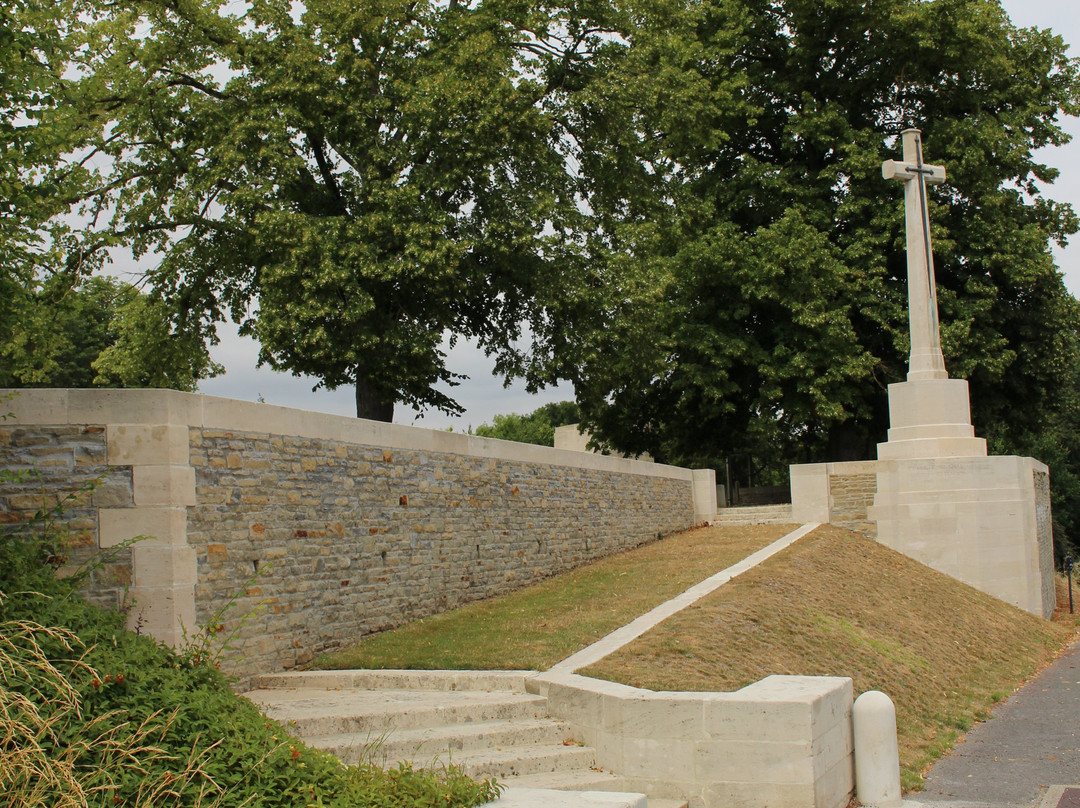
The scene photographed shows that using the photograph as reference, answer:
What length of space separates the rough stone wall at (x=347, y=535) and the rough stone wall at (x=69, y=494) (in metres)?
0.61

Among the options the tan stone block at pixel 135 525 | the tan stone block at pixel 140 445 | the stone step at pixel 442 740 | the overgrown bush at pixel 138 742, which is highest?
the tan stone block at pixel 140 445

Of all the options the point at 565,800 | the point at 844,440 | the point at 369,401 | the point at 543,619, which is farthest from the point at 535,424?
the point at 565,800

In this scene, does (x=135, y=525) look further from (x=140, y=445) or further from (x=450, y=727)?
(x=450, y=727)

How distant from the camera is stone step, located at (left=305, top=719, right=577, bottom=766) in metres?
6.40

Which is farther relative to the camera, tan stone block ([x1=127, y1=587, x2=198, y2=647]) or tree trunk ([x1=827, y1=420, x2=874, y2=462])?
tree trunk ([x1=827, y1=420, x2=874, y2=462])

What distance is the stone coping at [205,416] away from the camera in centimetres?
743

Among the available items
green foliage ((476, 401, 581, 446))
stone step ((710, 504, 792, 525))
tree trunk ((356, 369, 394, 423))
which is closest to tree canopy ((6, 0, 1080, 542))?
tree trunk ((356, 369, 394, 423))

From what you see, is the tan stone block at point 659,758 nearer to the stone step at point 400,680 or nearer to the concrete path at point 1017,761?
the stone step at point 400,680

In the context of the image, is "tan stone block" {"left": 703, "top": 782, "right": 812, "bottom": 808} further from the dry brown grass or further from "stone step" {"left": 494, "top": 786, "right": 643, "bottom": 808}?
"stone step" {"left": 494, "top": 786, "right": 643, "bottom": 808}

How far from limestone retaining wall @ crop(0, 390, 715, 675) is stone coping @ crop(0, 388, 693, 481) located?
0.01 metres

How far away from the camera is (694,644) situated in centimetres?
858

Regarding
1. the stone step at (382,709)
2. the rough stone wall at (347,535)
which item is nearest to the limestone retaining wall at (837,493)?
the rough stone wall at (347,535)

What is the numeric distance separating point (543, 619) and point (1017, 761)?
4.62 m

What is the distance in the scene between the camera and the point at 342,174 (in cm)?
1858
